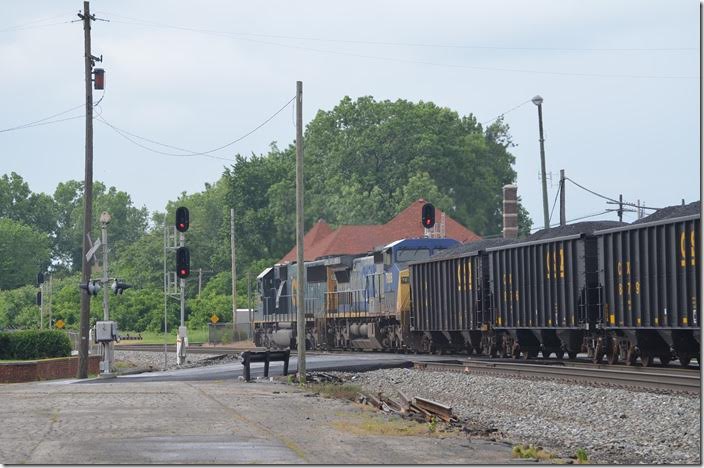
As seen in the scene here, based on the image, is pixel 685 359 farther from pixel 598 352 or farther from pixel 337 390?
pixel 337 390

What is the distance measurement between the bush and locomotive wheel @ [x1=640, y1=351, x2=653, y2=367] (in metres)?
20.9

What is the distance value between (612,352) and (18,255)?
119706 millimetres

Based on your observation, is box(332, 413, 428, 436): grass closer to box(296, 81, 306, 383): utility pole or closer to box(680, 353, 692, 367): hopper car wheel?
box(680, 353, 692, 367): hopper car wheel

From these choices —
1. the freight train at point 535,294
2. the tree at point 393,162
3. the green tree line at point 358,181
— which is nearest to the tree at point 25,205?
the green tree line at point 358,181

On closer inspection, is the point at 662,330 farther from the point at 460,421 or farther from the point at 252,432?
the point at 252,432

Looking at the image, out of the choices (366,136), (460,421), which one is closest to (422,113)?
(366,136)

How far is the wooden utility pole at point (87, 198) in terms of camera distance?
116 feet

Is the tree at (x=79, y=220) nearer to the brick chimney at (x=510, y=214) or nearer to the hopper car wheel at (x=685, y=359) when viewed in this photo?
the brick chimney at (x=510, y=214)

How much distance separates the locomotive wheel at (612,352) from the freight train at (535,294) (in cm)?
3

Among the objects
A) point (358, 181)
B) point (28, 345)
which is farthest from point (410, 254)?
point (358, 181)

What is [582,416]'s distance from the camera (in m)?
19.7

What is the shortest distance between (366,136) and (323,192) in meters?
6.47

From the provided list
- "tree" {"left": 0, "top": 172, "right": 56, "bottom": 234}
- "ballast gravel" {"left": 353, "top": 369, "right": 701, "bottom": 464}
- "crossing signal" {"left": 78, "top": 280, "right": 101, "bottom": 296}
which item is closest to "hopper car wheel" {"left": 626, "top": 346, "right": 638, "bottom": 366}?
"ballast gravel" {"left": 353, "top": 369, "right": 701, "bottom": 464}

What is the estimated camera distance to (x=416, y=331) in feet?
136
